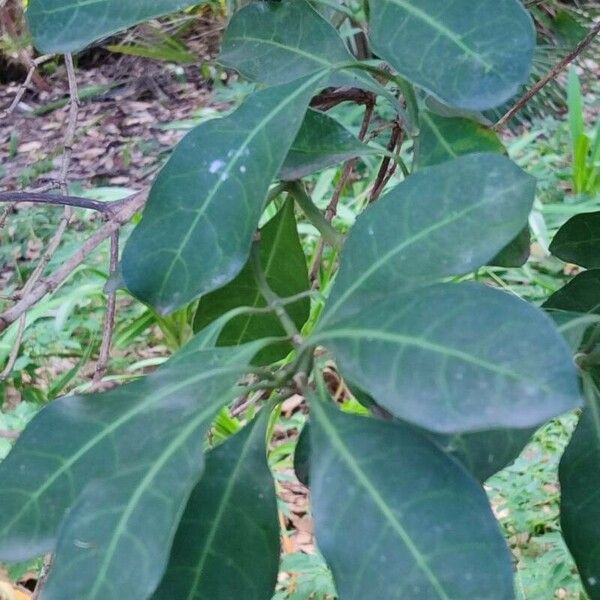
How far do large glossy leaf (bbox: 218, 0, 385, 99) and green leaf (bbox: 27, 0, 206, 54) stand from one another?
7cm

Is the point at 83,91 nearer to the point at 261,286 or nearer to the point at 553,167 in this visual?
the point at 553,167

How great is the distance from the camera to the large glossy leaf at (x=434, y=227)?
1.26ft

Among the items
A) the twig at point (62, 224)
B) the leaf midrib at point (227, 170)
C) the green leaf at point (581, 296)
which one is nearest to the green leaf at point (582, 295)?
the green leaf at point (581, 296)

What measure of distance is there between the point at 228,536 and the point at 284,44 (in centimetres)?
35

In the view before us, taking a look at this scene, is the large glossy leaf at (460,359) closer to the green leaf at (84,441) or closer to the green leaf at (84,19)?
the green leaf at (84,441)

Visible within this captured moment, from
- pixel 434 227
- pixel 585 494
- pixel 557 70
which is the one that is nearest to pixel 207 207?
pixel 434 227

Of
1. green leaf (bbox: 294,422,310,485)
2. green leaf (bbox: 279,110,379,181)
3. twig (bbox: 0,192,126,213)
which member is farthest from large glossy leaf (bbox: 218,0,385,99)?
green leaf (bbox: 294,422,310,485)

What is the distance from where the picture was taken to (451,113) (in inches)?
21.2

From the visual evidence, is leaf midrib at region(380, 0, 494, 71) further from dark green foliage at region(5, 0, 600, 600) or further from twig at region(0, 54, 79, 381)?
twig at region(0, 54, 79, 381)

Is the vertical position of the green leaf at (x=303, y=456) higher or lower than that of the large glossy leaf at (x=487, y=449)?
lower

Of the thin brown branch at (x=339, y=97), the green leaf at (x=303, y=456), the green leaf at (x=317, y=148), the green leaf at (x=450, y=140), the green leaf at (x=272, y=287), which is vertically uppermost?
the green leaf at (x=450, y=140)

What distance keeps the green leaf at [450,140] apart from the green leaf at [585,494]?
156mm

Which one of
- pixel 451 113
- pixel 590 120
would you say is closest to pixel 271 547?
→ pixel 451 113

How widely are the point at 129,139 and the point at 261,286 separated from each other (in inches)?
122
